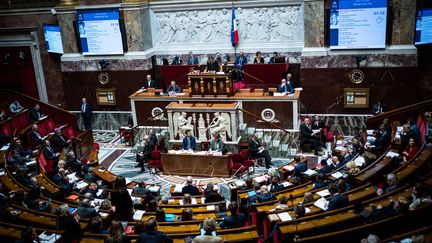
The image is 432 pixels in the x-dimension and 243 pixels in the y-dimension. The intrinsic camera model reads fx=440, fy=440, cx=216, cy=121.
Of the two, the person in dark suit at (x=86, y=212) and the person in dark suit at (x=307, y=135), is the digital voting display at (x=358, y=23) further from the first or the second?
the person in dark suit at (x=86, y=212)

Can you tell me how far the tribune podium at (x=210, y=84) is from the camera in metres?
15.5

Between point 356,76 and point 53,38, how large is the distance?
41.4ft

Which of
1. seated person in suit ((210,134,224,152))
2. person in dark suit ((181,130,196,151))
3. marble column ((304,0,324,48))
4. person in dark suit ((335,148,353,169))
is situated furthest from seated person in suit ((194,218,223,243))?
marble column ((304,0,324,48))

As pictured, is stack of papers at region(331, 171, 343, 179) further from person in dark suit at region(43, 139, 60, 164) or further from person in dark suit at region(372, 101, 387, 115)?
person in dark suit at region(43, 139, 60, 164)

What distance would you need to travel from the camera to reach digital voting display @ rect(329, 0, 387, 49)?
1520 cm

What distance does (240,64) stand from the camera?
17312mm

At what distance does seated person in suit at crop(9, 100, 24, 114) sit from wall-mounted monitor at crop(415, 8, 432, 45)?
14.9 m

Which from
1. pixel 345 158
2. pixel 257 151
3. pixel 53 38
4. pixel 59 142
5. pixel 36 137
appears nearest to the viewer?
pixel 345 158

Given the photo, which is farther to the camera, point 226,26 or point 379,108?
point 226,26

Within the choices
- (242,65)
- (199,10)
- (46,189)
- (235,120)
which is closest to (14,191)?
(46,189)

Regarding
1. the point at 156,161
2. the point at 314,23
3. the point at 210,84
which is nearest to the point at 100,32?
the point at 210,84

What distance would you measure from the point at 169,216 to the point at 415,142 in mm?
6710

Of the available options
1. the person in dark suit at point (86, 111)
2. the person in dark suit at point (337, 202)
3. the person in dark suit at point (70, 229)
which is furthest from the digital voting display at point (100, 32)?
the person in dark suit at point (337, 202)

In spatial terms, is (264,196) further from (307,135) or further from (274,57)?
(274,57)
